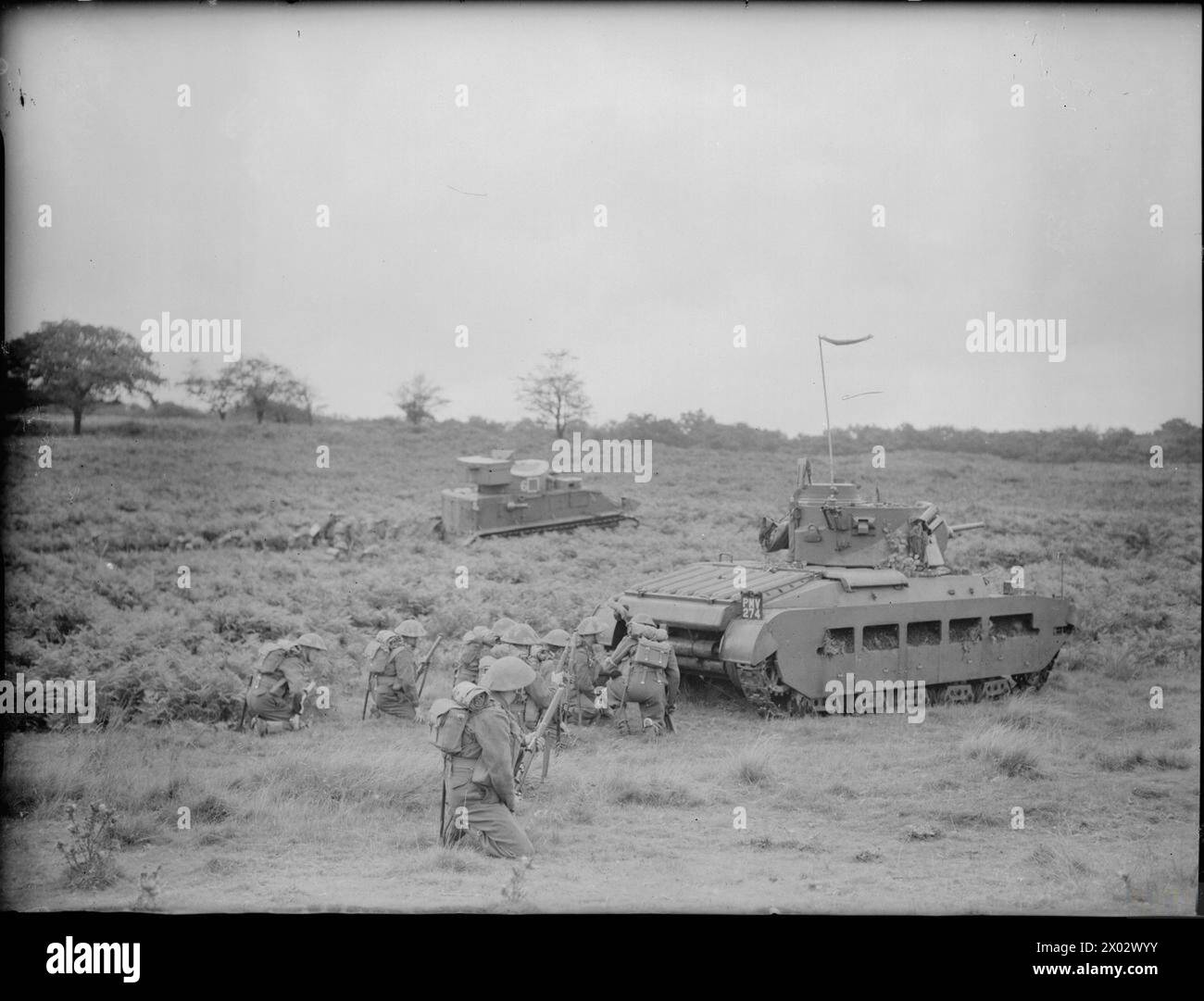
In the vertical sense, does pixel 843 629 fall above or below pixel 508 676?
below

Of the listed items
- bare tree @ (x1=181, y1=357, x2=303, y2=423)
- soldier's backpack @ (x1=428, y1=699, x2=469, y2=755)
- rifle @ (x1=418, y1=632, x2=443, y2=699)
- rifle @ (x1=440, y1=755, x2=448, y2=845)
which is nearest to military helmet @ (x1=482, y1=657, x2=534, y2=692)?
soldier's backpack @ (x1=428, y1=699, x2=469, y2=755)

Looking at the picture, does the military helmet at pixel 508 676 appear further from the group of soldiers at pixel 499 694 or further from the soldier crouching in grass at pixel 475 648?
the soldier crouching in grass at pixel 475 648

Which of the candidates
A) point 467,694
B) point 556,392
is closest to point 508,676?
point 467,694

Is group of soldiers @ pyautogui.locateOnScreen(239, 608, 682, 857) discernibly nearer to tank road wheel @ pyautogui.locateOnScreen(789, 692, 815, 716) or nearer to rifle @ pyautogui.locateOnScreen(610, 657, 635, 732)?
rifle @ pyautogui.locateOnScreen(610, 657, 635, 732)

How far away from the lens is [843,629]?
1072 centimetres

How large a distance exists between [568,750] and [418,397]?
4.14m

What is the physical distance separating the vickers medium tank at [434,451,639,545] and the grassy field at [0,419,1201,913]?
0.85 ft

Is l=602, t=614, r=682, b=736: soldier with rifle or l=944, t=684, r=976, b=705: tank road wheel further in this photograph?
l=944, t=684, r=976, b=705: tank road wheel

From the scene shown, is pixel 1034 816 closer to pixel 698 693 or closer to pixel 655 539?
pixel 698 693

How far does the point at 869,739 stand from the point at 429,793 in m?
4.04

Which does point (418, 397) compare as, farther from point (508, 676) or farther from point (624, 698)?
point (508, 676)

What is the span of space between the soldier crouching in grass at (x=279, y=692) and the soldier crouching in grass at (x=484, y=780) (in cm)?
302

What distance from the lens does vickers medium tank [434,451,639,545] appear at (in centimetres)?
1442

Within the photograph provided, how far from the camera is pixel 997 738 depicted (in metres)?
9.27
